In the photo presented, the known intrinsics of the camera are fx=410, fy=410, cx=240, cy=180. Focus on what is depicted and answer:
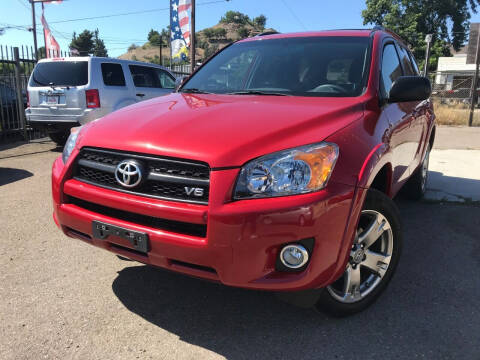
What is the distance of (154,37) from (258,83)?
451 ft

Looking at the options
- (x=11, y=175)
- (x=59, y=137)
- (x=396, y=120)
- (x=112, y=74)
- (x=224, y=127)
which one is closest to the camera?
(x=224, y=127)

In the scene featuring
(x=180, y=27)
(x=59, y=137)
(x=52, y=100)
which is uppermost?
(x=180, y=27)

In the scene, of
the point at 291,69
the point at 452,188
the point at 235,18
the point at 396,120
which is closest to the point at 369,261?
the point at 396,120

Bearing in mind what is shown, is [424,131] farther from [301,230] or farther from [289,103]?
[301,230]

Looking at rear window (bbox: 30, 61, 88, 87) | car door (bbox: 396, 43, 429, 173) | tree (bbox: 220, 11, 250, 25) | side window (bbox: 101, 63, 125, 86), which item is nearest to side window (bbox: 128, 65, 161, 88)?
side window (bbox: 101, 63, 125, 86)

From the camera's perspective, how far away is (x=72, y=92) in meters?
7.71

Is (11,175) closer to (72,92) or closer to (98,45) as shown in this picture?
(72,92)

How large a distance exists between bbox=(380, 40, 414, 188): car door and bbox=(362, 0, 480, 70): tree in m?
46.5

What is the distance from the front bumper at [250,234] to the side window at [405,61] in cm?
249

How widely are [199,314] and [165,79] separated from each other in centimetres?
807

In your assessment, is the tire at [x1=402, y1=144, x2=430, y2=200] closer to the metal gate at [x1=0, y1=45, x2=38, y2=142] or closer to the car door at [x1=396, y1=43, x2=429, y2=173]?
the car door at [x1=396, y1=43, x2=429, y2=173]

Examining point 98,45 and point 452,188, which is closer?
point 452,188

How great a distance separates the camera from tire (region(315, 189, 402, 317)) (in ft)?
7.78

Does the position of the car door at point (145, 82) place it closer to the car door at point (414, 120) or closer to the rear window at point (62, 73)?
the rear window at point (62, 73)
